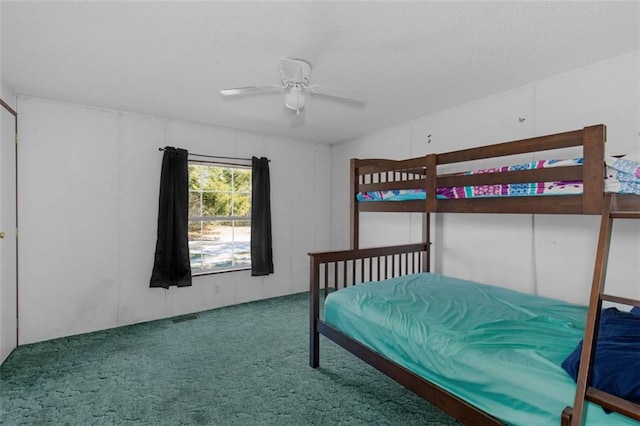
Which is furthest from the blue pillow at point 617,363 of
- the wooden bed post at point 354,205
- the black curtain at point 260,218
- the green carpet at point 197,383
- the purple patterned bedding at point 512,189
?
the black curtain at point 260,218

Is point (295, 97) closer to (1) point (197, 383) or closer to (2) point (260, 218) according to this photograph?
(1) point (197, 383)

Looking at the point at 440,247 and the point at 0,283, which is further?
the point at 440,247

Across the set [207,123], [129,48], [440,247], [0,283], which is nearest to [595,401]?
[440,247]

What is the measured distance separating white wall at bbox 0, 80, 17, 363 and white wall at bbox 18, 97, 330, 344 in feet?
0.41

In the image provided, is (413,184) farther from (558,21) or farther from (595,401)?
(595,401)

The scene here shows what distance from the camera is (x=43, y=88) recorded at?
270 cm

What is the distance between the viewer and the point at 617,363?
118cm

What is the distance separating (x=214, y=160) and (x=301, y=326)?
224 cm

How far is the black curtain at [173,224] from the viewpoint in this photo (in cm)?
350

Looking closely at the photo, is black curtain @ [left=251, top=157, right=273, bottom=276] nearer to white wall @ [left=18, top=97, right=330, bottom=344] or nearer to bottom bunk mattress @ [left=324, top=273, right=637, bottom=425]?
white wall @ [left=18, top=97, right=330, bottom=344]

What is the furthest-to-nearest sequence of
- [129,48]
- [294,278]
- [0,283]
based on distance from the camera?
[294,278] → [0,283] → [129,48]

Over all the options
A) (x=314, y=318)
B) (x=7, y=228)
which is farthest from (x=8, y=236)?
(x=314, y=318)

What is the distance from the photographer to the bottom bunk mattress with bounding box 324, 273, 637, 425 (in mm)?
1271

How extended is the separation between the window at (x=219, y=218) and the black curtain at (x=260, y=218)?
153mm
